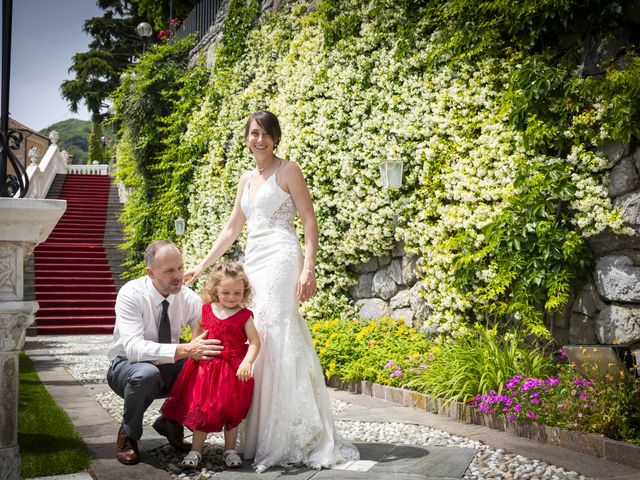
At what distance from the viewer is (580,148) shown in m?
4.58

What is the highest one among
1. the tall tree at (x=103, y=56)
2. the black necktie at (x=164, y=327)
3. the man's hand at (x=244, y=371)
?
the tall tree at (x=103, y=56)

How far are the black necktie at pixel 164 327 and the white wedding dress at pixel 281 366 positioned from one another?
48 centimetres

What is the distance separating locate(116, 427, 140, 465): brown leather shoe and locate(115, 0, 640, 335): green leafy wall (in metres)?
3.06

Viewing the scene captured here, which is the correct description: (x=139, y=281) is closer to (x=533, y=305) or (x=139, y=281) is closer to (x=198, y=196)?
(x=533, y=305)

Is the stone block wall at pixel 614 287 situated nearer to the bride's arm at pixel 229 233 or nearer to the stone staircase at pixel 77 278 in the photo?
the bride's arm at pixel 229 233

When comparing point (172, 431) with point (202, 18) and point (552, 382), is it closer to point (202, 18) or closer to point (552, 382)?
point (552, 382)

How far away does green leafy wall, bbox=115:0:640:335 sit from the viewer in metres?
4.59

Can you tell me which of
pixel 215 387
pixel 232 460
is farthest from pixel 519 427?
pixel 215 387

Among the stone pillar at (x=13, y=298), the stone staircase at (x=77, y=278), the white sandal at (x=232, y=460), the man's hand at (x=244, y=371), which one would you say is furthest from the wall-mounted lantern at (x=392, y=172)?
the stone staircase at (x=77, y=278)

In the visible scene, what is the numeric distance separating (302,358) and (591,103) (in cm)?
302

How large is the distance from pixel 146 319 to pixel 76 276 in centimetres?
1157

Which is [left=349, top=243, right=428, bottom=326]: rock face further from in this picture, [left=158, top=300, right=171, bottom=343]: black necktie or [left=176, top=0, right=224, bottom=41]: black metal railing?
[left=176, top=0, right=224, bottom=41]: black metal railing

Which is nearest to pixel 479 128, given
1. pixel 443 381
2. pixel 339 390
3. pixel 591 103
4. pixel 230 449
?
pixel 591 103

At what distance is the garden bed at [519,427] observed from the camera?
10.3 feet
